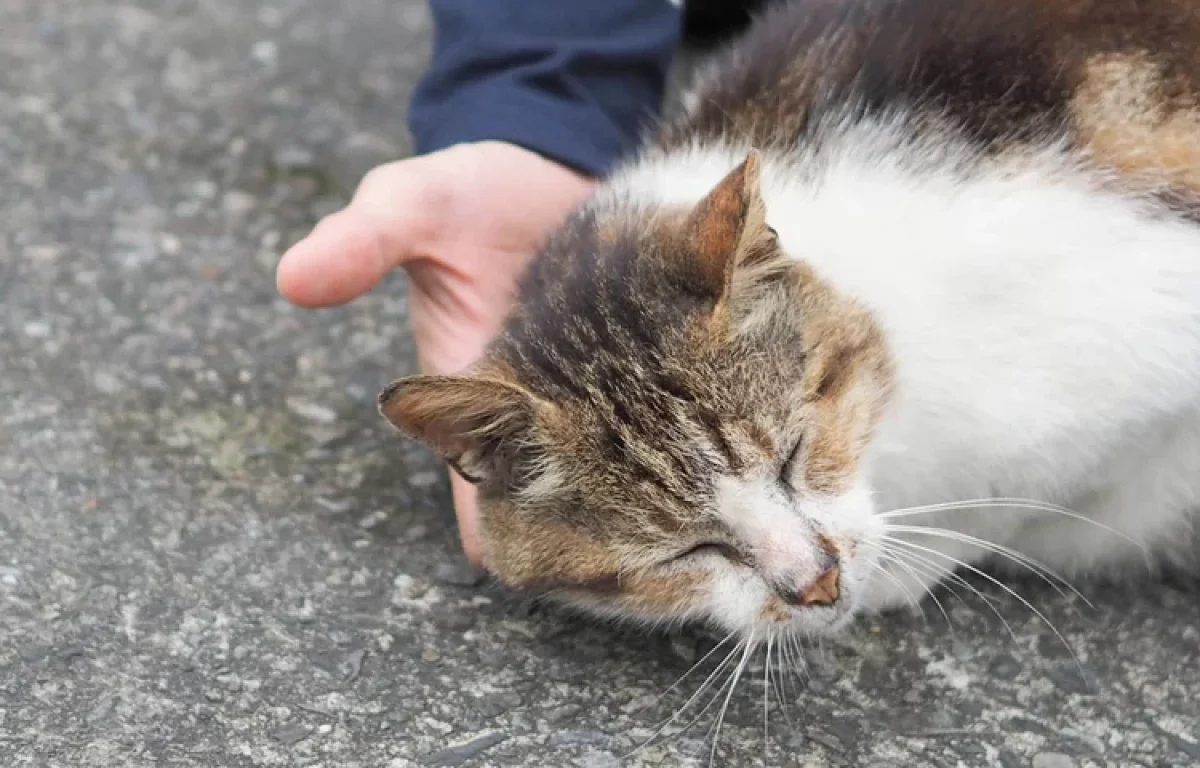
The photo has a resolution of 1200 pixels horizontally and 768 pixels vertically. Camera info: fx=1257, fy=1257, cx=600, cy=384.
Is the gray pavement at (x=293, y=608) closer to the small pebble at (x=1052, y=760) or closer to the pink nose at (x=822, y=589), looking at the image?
the small pebble at (x=1052, y=760)

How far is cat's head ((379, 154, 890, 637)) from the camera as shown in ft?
5.95

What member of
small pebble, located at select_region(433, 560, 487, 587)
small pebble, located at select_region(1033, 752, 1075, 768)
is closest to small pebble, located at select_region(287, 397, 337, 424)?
small pebble, located at select_region(433, 560, 487, 587)

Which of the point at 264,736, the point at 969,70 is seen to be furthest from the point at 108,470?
the point at 969,70

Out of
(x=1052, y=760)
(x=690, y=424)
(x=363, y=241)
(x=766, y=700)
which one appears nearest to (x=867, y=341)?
(x=690, y=424)

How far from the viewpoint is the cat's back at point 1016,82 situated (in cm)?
207

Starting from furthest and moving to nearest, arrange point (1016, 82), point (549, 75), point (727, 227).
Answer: point (549, 75)
point (1016, 82)
point (727, 227)

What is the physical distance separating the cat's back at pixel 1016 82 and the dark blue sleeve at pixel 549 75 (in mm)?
605

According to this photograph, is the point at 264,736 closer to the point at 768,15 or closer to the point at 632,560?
the point at 632,560

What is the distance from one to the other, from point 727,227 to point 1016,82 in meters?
0.68

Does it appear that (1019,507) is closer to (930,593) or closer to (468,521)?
(930,593)

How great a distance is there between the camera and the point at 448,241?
2518mm

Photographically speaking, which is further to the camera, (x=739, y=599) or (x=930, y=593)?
(x=930, y=593)

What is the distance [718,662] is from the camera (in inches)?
81.3

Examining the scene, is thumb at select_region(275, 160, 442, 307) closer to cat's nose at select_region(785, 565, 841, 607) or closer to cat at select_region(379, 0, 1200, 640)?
cat at select_region(379, 0, 1200, 640)
